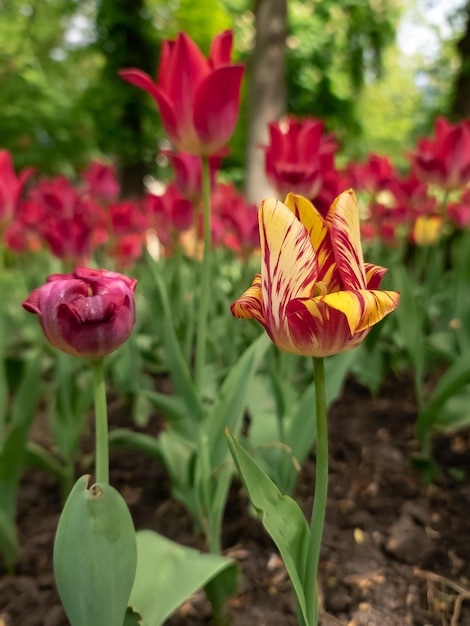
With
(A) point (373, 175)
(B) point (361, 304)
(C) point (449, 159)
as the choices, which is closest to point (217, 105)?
(B) point (361, 304)

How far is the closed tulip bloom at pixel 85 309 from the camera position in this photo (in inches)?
21.2

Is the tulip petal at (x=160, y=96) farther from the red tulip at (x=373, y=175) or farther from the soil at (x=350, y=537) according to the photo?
the red tulip at (x=373, y=175)

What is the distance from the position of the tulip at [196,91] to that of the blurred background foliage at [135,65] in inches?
142

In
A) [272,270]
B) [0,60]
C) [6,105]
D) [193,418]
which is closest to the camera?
[272,270]

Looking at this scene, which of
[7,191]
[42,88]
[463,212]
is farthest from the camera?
[42,88]

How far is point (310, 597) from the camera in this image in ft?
1.90

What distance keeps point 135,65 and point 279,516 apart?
7.15 metres

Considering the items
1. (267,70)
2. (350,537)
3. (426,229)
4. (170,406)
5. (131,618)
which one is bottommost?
(350,537)

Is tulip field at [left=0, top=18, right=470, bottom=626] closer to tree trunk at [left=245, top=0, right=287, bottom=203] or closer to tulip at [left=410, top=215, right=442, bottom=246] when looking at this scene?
tulip at [left=410, top=215, right=442, bottom=246]

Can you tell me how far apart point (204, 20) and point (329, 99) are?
1984 millimetres

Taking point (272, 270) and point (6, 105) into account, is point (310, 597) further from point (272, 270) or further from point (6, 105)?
point (6, 105)

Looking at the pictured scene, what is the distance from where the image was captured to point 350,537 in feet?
3.35

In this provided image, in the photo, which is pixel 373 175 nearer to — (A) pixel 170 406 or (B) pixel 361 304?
(A) pixel 170 406

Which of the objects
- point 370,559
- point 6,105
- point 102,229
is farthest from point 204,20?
point 370,559
